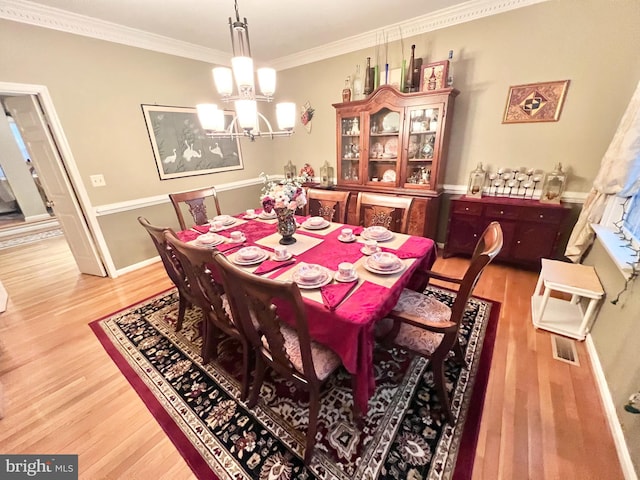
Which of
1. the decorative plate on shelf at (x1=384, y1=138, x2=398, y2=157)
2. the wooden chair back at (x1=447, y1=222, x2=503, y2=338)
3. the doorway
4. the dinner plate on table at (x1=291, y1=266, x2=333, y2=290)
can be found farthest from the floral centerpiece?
the doorway

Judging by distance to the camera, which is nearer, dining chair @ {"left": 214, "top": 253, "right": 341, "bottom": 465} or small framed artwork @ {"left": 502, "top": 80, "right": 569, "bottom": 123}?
dining chair @ {"left": 214, "top": 253, "right": 341, "bottom": 465}

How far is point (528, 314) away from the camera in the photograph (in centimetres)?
211

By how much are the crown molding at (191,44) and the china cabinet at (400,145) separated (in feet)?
2.31

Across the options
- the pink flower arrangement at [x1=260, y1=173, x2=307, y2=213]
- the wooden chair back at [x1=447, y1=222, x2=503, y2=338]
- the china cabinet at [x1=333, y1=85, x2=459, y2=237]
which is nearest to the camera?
the wooden chair back at [x1=447, y1=222, x2=503, y2=338]

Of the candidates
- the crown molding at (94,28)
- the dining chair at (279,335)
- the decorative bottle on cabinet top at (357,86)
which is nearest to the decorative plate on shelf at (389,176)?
the decorative bottle on cabinet top at (357,86)

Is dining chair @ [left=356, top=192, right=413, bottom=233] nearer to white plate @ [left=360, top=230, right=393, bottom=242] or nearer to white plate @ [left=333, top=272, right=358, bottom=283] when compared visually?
white plate @ [left=360, top=230, right=393, bottom=242]

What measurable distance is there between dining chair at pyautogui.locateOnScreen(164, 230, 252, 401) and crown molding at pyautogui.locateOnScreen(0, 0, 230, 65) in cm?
253

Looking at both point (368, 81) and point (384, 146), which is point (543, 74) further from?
point (368, 81)

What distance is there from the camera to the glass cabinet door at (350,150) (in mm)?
3249

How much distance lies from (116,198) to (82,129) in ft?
2.39

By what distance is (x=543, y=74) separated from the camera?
2.37 metres

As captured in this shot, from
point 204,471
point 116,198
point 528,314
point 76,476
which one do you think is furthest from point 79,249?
A: point 528,314

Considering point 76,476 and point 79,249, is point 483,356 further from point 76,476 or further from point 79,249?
point 79,249

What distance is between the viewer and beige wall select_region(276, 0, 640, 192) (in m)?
2.10
